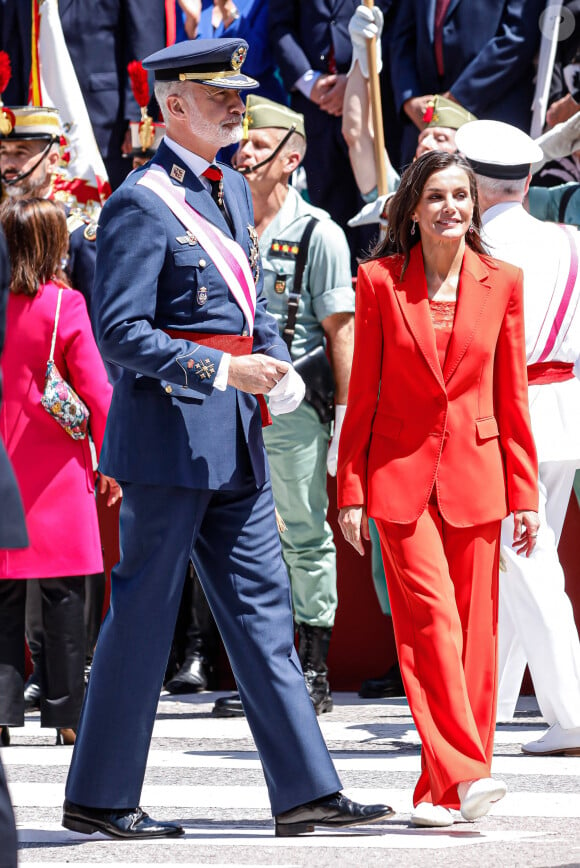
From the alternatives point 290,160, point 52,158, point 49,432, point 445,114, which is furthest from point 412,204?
point 52,158

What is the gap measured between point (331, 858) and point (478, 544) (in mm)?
1090

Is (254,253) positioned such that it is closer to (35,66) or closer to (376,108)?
(376,108)

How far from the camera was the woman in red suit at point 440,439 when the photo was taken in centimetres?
491

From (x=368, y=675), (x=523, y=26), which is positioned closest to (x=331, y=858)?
(x=368, y=675)

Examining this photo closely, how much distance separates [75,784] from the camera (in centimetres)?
461

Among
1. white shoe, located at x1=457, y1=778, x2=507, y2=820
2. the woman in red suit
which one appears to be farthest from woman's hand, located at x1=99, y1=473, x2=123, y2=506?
white shoe, located at x1=457, y1=778, x2=507, y2=820

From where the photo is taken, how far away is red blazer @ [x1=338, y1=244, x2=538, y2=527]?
16.4 ft

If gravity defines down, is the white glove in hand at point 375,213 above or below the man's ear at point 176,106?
below

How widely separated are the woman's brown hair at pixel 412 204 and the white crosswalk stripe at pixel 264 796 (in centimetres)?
163

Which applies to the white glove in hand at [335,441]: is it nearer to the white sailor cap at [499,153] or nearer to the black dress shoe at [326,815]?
the white sailor cap at [499,153]

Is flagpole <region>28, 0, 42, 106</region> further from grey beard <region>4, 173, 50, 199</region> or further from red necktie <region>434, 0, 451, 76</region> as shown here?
red necktie <region>434, 0, 451, 76</region>

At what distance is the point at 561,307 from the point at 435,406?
4.15 feet

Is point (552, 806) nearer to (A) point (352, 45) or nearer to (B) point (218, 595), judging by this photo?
(B) point (218, 595)

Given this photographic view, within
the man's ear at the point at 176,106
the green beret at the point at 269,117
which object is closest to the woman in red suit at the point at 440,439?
the man's ear at the point at 176,106
